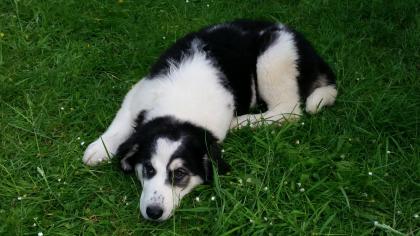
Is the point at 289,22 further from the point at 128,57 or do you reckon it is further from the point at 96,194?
the point at 96,194

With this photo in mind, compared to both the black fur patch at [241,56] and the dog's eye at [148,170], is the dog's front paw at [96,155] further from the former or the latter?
the black fur patch at [241,56]

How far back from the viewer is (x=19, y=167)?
3752mm

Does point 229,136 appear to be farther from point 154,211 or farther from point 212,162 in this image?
point 154,211

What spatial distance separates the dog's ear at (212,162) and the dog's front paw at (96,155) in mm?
725

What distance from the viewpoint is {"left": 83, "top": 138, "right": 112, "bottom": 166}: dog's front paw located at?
3.77 m

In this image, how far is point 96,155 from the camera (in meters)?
3.78

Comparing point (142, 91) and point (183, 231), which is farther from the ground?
point (142, 91)

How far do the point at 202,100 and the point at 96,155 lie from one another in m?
0.86

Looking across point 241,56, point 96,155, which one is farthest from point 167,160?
point 241,56

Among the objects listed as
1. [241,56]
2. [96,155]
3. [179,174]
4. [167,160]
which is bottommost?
[96,155]

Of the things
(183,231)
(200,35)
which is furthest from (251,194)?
(200,35)

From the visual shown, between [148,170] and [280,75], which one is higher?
[280,75]

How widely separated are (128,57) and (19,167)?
5.20ft

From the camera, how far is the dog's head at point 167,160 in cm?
328
